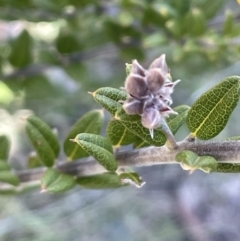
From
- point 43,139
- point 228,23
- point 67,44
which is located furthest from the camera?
point 67,44

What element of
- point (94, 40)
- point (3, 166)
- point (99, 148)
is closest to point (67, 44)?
point (94, 40)

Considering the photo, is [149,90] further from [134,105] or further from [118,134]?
[118,134]

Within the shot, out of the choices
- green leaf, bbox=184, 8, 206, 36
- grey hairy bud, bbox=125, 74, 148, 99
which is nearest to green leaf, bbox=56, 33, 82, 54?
green leaf, bbox=184, 8, 206, 36

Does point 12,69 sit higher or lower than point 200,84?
higher

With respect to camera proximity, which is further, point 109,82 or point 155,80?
point 109,82

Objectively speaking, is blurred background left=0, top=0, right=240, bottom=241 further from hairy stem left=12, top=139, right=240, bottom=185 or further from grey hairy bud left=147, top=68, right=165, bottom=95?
grey hairy bud left=147, top=68, right=165, bottom=95

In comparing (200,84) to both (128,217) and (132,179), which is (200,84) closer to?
(128,217)

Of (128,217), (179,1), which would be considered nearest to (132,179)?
(179,1)
